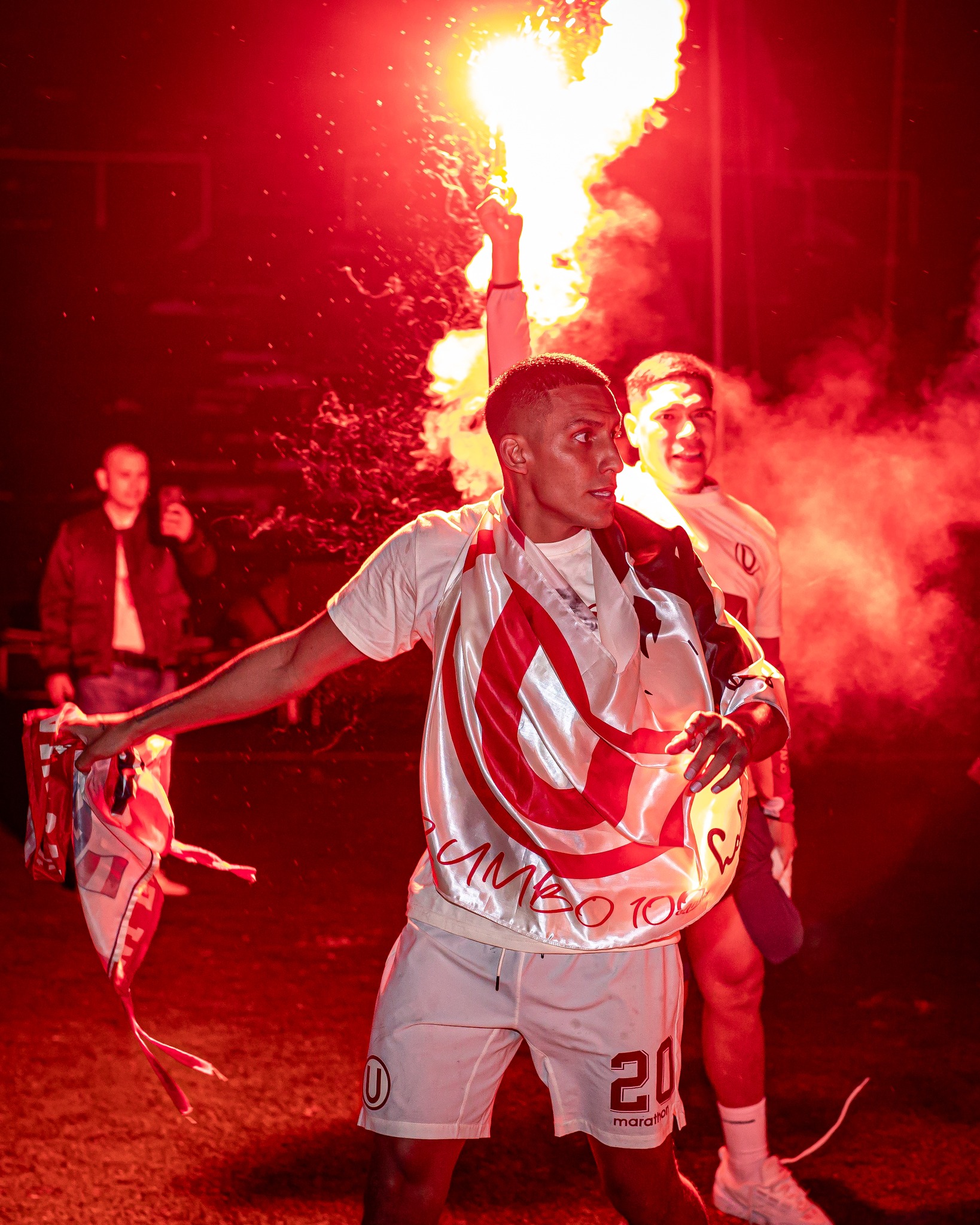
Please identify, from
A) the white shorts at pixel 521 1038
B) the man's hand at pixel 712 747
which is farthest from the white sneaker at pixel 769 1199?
the man's hand at pixel 712 747

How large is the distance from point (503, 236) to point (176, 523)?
3.86 m

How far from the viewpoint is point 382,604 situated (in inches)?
117

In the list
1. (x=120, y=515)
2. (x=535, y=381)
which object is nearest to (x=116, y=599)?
(x=120, y=515)

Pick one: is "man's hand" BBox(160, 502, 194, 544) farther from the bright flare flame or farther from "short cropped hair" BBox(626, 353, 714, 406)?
"short cropped hair" BBox(626, 353, 714, 406)

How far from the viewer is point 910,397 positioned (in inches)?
546

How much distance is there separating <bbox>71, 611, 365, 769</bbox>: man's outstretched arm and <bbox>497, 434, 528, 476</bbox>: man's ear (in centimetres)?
52

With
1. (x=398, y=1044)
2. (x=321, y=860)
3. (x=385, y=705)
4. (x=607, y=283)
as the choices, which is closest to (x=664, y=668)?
(x=398, y=1044)

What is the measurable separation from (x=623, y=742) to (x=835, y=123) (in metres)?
16.6

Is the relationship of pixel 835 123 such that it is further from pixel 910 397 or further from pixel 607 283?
pixel 607 283

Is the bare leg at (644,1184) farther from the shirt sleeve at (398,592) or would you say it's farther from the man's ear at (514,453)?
the man's ear at (514,453)

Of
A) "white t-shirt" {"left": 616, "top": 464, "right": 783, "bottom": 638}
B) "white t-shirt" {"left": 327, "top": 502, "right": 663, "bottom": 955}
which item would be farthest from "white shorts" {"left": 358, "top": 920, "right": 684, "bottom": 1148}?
"white t-shirt" {"left": 616, "top": 464, "right": 783, "bottom": 638}

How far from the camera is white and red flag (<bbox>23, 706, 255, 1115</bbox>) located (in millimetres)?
3299

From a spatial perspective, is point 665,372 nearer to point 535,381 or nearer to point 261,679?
point 535,381

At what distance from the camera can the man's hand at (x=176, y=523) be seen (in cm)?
725
